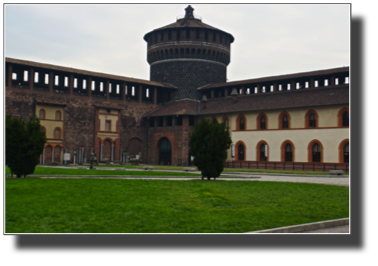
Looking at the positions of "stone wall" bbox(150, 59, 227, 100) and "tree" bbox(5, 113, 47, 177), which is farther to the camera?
"stone wall" bbox(150, 59, 227, 100)

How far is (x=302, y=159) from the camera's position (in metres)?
40.9

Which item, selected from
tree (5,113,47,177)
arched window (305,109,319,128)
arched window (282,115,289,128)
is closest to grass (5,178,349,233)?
tree (5,113,47,177)

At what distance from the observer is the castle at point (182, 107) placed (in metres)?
40.3

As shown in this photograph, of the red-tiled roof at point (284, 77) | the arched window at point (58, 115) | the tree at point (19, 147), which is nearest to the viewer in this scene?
the tree at point (19, 147)

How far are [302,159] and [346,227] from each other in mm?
32611

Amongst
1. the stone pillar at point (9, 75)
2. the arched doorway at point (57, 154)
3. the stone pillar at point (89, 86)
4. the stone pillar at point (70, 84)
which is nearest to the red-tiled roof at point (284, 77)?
the stone pillar at point (89, 86)

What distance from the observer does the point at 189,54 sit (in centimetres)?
5409

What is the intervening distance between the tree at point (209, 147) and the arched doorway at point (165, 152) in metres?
27.8

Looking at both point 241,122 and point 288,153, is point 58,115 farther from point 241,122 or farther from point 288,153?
point 288,153

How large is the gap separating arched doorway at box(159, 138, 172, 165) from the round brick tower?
6.61 metres

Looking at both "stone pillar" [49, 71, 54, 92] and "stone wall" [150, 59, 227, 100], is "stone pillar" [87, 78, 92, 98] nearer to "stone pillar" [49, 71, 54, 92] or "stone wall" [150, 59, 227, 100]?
"stone pillar" [49, 71, 54, 92]

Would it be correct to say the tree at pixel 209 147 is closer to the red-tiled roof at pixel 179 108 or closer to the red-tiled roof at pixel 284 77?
the red-tiled roof at pixel 284 77

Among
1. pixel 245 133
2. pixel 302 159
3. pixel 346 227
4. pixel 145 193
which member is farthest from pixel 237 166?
pixel 346 227

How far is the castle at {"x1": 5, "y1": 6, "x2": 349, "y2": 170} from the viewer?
4034 centimetres
